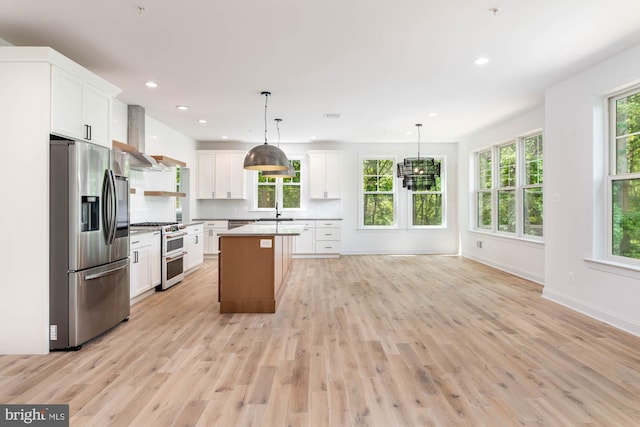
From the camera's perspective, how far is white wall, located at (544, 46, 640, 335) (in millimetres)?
3455

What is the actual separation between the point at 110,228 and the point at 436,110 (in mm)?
4927

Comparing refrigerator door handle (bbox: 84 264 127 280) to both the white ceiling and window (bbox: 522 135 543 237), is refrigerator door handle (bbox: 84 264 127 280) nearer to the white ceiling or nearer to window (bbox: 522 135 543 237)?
the white ceiling

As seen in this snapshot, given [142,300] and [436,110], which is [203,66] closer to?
[142,300]

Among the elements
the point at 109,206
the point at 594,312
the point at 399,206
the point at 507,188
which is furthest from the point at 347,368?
the point at 399,206

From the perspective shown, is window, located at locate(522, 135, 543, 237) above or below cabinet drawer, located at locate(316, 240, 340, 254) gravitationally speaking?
above

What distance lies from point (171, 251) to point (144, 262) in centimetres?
73

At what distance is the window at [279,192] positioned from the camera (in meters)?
8.45

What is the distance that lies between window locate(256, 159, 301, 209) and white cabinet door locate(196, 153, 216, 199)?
1131 mm

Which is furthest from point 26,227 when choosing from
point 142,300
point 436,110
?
point 436,110

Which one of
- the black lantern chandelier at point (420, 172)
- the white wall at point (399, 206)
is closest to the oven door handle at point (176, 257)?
the white wall at point (399, 206)

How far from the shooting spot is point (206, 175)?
8117 mm

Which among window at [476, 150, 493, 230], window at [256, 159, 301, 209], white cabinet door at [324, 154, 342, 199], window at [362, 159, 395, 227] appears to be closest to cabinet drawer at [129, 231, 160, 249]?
window at [256, 159, 301, 209]

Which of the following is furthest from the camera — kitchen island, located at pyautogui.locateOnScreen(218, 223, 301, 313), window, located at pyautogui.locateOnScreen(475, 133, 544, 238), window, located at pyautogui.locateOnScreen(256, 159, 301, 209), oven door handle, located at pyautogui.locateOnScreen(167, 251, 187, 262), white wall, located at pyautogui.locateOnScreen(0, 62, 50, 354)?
window, located at pyautogui.locateOnScreen(256, 159, 301, 209)

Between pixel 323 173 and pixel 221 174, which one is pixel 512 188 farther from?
pixel 221 174
